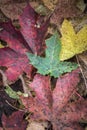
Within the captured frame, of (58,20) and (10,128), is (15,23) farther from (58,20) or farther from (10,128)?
(10,128)

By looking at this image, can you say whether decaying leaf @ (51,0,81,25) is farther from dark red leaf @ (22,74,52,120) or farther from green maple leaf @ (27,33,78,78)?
dark red leaf @ (22,74,52,120)

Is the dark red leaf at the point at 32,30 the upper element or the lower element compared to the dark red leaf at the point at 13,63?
upper

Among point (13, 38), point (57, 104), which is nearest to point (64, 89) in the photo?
point (57, 104)

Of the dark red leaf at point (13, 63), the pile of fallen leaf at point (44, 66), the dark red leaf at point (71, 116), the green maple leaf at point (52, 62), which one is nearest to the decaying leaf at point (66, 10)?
the pile of fallen leaf at point (44, 66)

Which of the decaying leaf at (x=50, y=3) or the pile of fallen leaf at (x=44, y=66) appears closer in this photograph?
the pile of fallen leaf at (x=44, y=66)

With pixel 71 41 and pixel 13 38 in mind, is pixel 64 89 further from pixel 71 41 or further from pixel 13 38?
pixel 13 38

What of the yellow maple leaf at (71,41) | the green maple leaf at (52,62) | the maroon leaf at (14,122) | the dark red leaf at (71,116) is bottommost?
the maroon leaf at (14,122)

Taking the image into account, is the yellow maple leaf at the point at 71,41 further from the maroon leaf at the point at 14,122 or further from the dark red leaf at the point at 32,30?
the maroon leaf at the point at 14,122

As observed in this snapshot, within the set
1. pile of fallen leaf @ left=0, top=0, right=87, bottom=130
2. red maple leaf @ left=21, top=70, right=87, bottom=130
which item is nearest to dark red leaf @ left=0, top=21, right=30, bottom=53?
pile of fallen leaf @ left=0, top=0, right=87, bottom=130
